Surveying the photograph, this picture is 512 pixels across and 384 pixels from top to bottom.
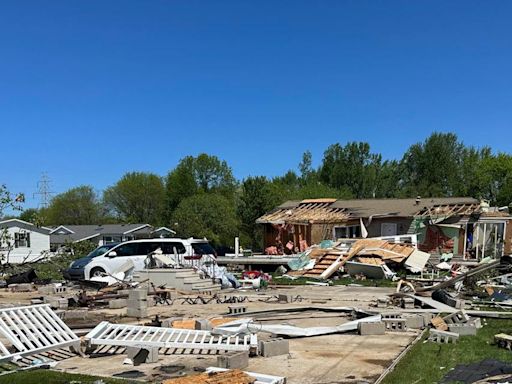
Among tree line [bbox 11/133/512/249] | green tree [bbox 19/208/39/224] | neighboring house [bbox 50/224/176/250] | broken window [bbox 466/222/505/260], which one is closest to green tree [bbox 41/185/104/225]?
tree line [bbox 11/133/512/249]

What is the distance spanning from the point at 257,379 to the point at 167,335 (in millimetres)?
3226

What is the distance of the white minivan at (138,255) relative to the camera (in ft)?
69.7

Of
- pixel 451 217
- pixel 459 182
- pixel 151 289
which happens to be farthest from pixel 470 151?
pixel 151 289

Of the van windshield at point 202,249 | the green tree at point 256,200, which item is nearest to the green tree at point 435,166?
the green tree at point 256,200

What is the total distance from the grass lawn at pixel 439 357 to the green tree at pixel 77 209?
7352cm

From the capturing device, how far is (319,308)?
45.5 ft

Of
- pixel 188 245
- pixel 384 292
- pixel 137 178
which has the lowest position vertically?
pixel 384 292

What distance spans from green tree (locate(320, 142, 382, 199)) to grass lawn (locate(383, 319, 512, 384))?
6060 centimetres

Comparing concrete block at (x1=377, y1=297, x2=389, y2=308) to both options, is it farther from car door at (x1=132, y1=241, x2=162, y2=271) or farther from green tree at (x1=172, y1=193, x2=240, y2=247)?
green tree at (x1=172, y1=193, x2=240, y2=247)

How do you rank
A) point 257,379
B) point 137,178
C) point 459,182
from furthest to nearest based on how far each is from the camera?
point 137,178 < point 459,182 < point 257,379

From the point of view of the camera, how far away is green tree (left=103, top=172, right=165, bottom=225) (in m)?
75.7

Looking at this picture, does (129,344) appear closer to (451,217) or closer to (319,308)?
(319,308)

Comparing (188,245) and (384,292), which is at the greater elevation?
(188,245)

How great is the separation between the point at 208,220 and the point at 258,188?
614 centimetres
